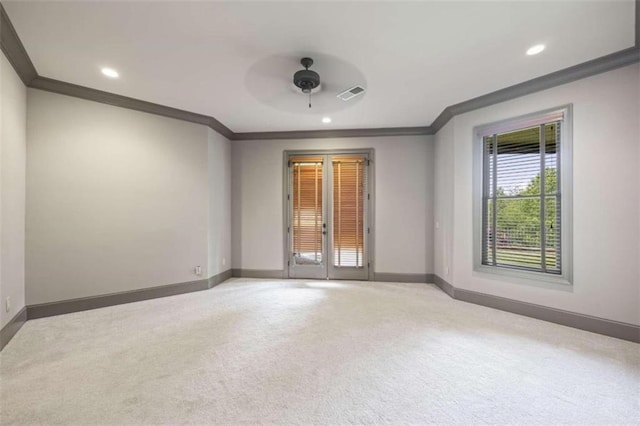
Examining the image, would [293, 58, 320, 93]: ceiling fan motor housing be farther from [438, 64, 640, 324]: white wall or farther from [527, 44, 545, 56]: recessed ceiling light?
[438, 64, 640, 324]: white wall

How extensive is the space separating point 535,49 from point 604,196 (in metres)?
1.63

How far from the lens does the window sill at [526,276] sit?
2891mm

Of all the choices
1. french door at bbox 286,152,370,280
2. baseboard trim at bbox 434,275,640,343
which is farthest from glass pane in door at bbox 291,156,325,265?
baseboard trim at bbox 434,275,640,343

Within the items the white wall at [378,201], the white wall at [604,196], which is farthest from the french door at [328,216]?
the white wall at [604,196]

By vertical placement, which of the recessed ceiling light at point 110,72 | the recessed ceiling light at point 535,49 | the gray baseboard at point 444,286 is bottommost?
the gray baseboard at point 444,286

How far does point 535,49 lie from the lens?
96.0 inches

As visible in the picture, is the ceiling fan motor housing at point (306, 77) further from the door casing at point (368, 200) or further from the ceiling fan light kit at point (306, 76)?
the door casing at point (368, 200)

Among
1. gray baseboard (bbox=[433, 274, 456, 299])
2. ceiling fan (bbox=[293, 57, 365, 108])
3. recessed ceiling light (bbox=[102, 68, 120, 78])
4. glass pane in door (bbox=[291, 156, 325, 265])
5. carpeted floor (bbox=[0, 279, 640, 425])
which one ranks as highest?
recessed ceiling light (bbox=[102, 68, 120, 78])

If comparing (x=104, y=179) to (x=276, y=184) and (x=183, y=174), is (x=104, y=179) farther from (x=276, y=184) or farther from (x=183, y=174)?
(x=276, y=184)

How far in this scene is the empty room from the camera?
1.85 m

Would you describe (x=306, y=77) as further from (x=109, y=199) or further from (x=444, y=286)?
(x=444, y=286)

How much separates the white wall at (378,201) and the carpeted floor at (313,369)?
1576 mm

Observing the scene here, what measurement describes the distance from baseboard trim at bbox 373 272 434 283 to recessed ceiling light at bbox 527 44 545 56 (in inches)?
133

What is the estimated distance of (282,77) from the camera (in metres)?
2.88
